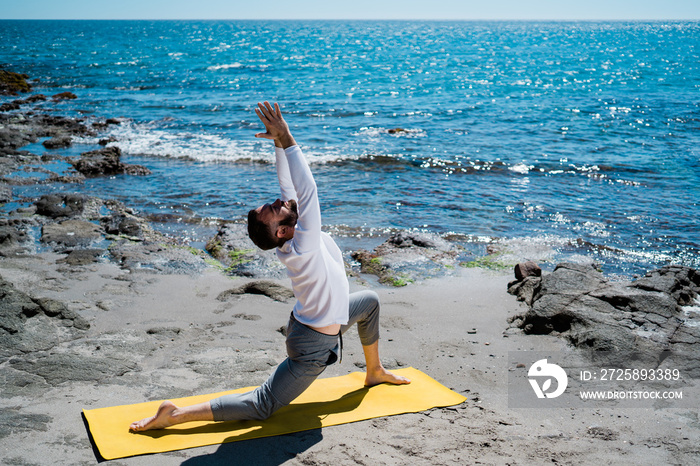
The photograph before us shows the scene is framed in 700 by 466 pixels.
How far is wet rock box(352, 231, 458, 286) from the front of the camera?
25.3ft

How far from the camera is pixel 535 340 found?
5.54 m

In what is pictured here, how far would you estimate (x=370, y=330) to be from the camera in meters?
4.49

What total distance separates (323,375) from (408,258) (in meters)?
3.57

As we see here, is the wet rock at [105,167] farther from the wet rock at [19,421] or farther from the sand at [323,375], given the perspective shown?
the wet rock at [19,421]

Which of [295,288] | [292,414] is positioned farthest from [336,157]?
[295,288]

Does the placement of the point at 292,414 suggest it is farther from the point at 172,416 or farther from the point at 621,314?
the point at 621,314

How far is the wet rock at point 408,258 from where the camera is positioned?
7720 mm

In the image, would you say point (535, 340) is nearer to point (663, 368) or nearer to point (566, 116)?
point (663, 368)

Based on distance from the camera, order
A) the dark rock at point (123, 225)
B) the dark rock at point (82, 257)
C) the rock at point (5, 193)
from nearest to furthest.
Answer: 1. the dark rock at point (82, 257)
2. the dark rock at point (123, 225)
3. the rock at point (5, 193)

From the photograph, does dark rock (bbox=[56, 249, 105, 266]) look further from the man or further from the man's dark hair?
the man's dark hair

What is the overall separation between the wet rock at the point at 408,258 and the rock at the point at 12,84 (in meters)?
26.9

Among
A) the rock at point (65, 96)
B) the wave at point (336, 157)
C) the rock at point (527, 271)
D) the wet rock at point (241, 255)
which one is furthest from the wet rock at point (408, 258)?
the rock at point (65, 96)

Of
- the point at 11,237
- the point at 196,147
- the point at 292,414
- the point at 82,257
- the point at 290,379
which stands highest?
the point at 196,147

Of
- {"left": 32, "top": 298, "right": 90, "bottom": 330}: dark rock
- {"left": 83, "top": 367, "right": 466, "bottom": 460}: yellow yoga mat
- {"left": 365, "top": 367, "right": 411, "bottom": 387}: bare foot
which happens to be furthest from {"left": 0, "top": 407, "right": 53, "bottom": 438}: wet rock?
{"left": 365, "top": 367, "right": 411, "bottom": 387}: bare foot
